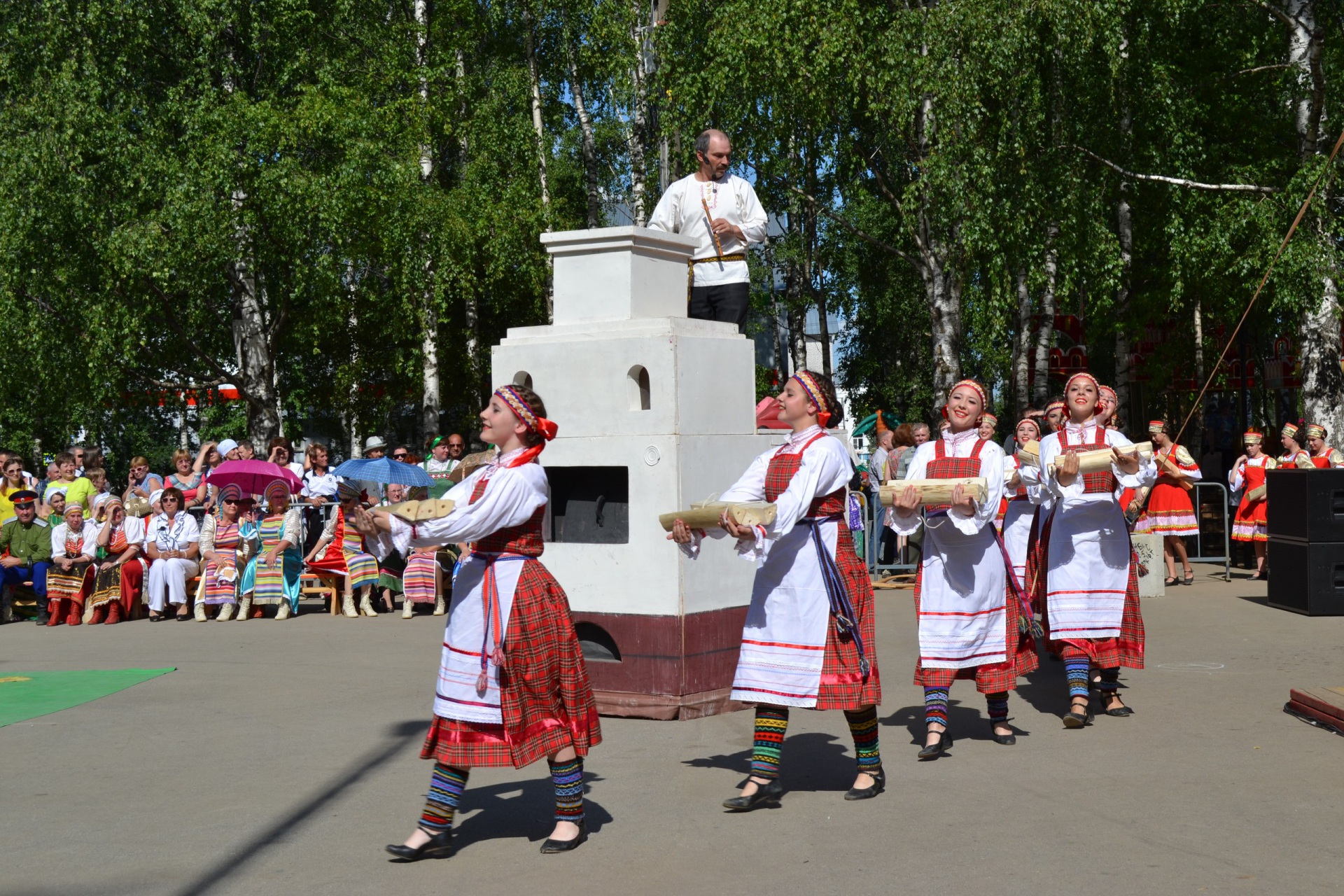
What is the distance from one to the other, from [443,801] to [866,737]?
1895 mm

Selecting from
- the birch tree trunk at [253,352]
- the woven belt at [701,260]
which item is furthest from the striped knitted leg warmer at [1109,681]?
the birch tree trunk at [253,352]

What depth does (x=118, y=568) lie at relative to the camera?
47.0 feet

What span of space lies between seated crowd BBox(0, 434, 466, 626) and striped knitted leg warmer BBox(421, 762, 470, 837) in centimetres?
847

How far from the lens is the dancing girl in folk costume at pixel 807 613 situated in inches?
236

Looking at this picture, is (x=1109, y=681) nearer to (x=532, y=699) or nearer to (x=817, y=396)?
(x=817, y=396)

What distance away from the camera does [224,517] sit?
14555 mm

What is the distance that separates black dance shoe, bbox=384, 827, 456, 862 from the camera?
17.1 feet

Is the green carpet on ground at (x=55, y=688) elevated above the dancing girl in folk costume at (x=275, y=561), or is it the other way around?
the dancing girl in folk costume at (x=275, y=561)

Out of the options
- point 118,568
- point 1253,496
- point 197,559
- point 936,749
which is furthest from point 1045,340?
point 936,749

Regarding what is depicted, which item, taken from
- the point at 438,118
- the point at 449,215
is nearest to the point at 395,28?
the point at 438,118

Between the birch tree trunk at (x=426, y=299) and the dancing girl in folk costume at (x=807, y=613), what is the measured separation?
60.2 feet

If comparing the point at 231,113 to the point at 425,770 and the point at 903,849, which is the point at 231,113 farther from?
the point at 903,849

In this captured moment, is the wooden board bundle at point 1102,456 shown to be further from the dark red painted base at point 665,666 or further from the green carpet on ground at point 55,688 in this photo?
the green carpet on ground at point 55,688

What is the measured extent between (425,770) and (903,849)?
255 centimetres
